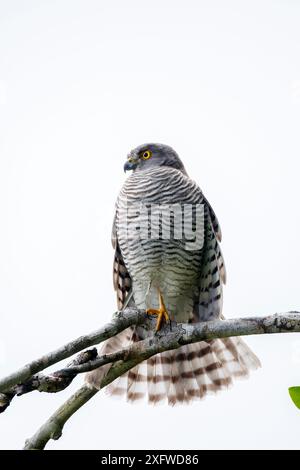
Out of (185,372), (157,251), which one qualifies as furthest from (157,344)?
(185,372)

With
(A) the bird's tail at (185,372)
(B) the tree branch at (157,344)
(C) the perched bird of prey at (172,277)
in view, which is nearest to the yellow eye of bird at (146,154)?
(C) the perched bird of prey at (172,277)

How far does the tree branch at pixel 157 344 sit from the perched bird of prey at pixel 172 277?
1.25 metres

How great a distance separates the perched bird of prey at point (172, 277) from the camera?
5.98 meters

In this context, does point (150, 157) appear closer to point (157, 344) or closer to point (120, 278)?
point (120, 278)

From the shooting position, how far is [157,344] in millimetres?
4582

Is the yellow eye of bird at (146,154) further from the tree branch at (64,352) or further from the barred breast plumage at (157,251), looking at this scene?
the tree branch at (64,352)

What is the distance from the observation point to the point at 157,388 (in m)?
6.20

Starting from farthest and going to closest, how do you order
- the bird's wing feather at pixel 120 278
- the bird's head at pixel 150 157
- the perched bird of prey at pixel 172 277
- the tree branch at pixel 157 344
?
the bird's head at pixel 150 157
the bird's wing feather at pixel 120 278
the perched bird of prey at pixel 172 277
the tree branch at pixel 157 344

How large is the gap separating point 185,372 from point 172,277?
913mm

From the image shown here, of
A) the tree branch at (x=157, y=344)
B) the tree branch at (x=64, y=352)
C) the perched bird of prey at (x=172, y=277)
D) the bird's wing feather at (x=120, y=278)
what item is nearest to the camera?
the tree branch at (x=64, y=352)

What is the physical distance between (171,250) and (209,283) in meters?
0.47

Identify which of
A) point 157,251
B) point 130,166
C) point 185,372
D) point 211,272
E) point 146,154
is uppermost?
point 146,154

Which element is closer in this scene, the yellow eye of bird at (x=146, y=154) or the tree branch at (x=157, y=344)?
the tree branch at (x=157, y=344)

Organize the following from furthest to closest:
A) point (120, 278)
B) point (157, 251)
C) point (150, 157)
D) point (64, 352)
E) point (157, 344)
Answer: point (150, 157), point (120, 278), point (157, 251), point (157, 344), point (64, 352)
